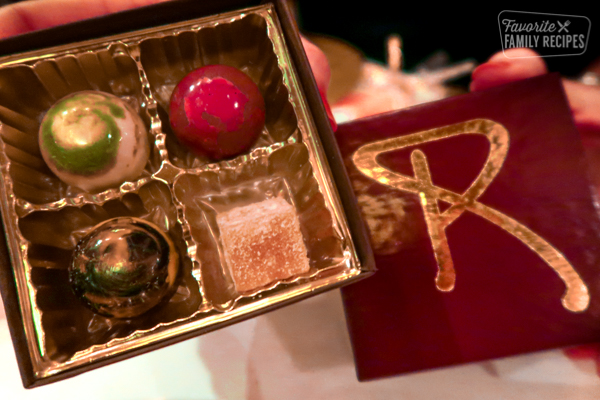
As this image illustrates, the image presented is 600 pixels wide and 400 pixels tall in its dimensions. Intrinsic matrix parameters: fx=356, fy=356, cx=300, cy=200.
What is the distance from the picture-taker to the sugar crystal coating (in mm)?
618

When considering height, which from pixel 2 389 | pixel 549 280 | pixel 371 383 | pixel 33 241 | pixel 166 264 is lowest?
pixel 371 383

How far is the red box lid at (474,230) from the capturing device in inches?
27.5

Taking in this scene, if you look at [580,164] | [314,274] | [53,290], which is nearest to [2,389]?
[53,290]

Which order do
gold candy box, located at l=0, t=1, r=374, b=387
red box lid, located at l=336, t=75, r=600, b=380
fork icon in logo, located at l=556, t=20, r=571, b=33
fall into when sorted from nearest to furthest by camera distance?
gold candy box, located at l=0, t=1, r=374, b=387
red box lid, located at l=336, t=75, r=600, b=380
fork icon in logo, located at l=556, t=20, r=571, b=33

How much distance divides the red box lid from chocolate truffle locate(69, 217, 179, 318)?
1.22 feet

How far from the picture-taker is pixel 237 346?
83 cm

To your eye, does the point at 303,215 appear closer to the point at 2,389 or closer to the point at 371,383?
the point at 371,383

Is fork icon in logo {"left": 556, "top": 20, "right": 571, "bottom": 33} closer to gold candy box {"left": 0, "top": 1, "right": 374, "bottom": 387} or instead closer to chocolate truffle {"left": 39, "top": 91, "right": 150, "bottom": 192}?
gold candy box {"left": 0, "top": 1, "right": 374, "bottom": 387}

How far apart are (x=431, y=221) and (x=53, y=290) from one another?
0.73 meters

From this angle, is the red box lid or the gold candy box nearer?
the gold candy box

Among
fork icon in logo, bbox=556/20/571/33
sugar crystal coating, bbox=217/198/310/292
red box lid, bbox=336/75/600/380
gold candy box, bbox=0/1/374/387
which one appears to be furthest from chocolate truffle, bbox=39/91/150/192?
fork icon in logo, bbox=556/20/571/33

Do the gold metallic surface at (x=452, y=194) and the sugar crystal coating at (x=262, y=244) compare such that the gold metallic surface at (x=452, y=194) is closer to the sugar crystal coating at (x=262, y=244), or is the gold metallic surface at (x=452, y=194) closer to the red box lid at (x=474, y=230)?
the red box lid at (x=474, y=230)

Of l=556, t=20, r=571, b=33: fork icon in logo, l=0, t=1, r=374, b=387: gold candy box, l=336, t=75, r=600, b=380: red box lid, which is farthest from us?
l=556, t=20, r=571, b=33: fork icon in logo

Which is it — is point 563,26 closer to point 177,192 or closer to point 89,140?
point 177,192
